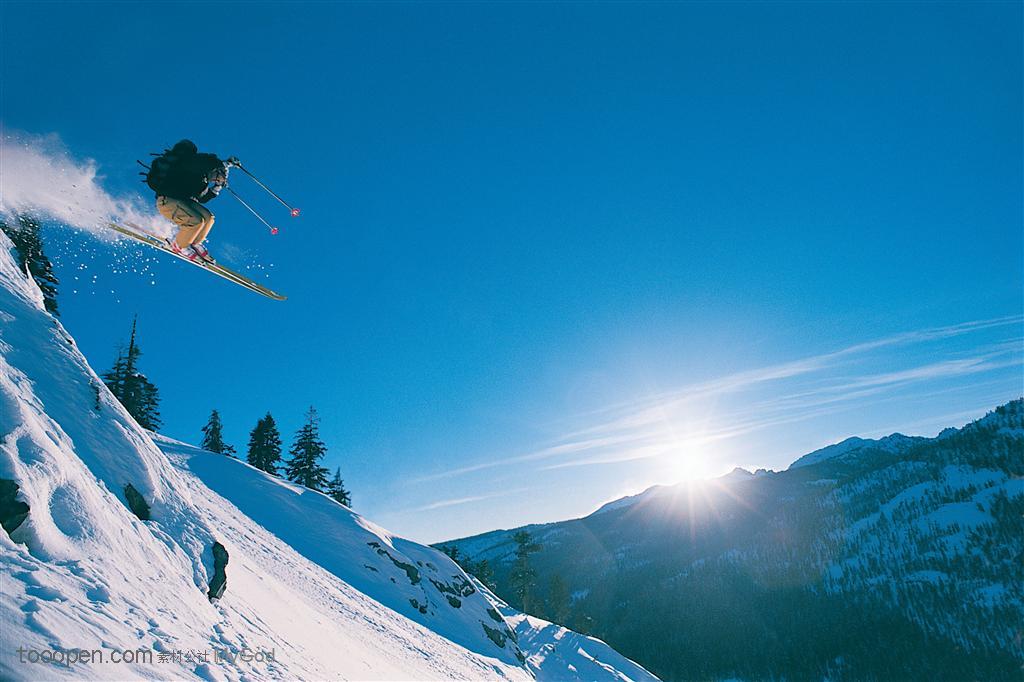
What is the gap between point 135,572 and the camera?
9.38 m

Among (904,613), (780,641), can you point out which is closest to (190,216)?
(780,641)

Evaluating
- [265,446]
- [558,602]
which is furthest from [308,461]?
[558,602]

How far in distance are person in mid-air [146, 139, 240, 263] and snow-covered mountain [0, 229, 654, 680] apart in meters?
4.68

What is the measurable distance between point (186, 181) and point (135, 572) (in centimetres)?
788

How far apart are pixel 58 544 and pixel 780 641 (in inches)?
8834

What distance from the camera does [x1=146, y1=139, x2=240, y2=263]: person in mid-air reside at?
35.9 ft

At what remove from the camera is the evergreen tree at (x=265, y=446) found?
54500mm

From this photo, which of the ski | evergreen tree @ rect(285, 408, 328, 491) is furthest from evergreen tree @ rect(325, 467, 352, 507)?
the ski

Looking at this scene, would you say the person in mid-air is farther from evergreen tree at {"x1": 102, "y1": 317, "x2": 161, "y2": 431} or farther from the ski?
evergreen tree at {"x1": 102, "y1": 317, "x2": 161, "y2": 431}

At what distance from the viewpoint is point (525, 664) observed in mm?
31703

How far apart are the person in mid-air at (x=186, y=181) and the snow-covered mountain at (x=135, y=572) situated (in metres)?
4.68

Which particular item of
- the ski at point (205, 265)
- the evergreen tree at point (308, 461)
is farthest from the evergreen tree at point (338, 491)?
the ski at point (205, 265)

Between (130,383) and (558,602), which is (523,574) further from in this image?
(130,383)

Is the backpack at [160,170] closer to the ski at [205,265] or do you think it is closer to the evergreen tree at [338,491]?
the ski at [205,265]
